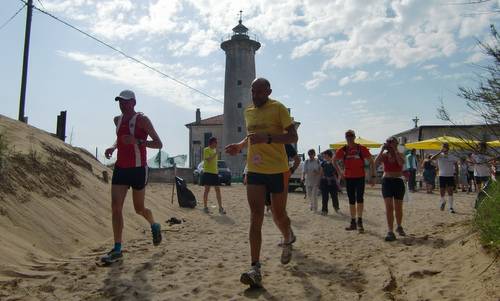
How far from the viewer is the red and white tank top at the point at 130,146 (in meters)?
5.39

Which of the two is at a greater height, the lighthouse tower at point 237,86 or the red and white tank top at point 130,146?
the lighthouse tower at point 237,86

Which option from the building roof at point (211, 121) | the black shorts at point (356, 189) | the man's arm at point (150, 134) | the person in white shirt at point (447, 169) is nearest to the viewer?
the man's arm at point (150, 134)

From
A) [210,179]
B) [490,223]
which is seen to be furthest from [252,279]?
[210,179]

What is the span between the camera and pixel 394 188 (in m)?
7.06

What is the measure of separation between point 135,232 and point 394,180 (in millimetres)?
4411

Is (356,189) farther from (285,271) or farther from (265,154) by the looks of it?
(265,154)

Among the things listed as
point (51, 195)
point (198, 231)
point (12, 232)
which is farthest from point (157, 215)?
point (12, 232)

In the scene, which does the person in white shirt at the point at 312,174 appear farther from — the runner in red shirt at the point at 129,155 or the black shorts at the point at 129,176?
the black shorts at the point at 129,176

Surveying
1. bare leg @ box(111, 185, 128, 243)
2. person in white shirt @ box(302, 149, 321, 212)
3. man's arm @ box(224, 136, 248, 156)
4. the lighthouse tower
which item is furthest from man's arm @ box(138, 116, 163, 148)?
the lighthouse tower

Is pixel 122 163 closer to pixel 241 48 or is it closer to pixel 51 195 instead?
pixel 51 195

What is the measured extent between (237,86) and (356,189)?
38.2m

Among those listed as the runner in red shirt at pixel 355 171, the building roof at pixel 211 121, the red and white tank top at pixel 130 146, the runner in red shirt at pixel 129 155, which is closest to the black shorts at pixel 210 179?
the runner in red shirt at pixel 355 171

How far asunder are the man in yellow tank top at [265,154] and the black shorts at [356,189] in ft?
11.6

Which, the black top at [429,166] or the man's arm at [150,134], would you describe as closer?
the man's arm at [150,134]
